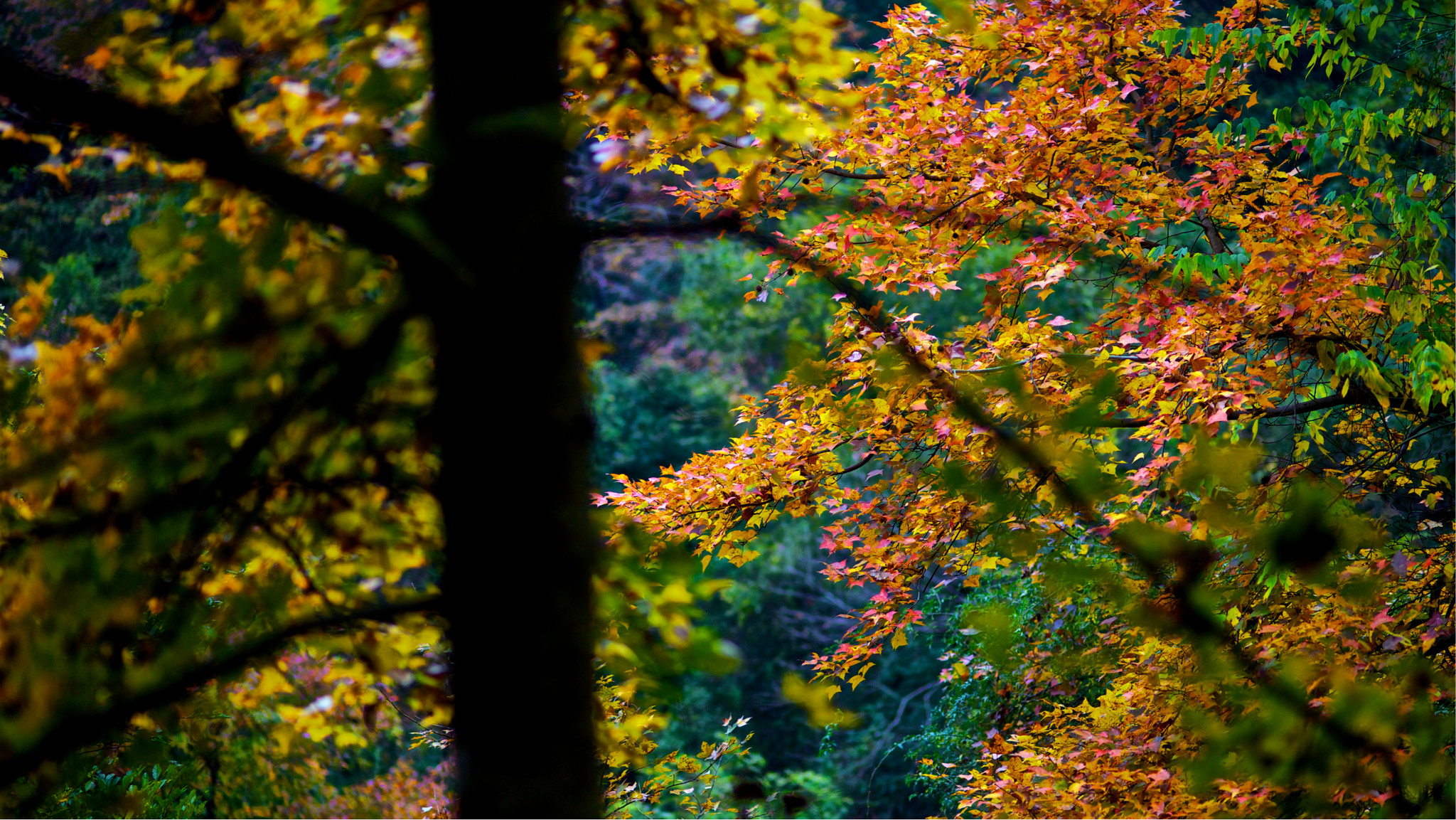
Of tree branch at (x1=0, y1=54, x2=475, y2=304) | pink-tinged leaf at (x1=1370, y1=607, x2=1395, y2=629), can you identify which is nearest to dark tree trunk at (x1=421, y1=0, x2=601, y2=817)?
tree branch at (x1=0, y1=54, x2=475, y2=304)

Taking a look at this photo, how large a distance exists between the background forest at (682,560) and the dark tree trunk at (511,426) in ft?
0.34

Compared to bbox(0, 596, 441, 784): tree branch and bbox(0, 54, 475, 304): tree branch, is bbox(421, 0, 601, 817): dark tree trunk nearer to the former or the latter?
bbox(0, 54, 475, 304): tree branch

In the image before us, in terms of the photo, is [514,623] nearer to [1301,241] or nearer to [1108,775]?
[1108,775]

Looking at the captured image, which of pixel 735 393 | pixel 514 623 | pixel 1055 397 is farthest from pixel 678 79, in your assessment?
pixel 735 393

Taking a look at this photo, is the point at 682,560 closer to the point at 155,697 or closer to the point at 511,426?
the point at 511,426

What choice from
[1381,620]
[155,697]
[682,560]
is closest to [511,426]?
[682,560]

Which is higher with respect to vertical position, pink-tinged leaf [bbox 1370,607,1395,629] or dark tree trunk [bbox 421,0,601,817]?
dark tree trunk [bbox 421,0,601,817]

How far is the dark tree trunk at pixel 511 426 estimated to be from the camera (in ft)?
4.75

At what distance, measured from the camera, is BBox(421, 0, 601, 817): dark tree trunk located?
4.75 ft

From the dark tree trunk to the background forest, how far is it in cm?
10

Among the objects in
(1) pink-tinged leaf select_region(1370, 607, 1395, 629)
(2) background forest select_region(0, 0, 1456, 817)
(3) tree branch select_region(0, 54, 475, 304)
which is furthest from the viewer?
(1) pink-tinged leaf select_region(1370, 607, 1395, 629)

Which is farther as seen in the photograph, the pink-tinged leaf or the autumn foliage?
the autumn foliage

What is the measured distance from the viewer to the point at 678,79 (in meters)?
2.33

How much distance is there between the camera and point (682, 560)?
186 centimetres
